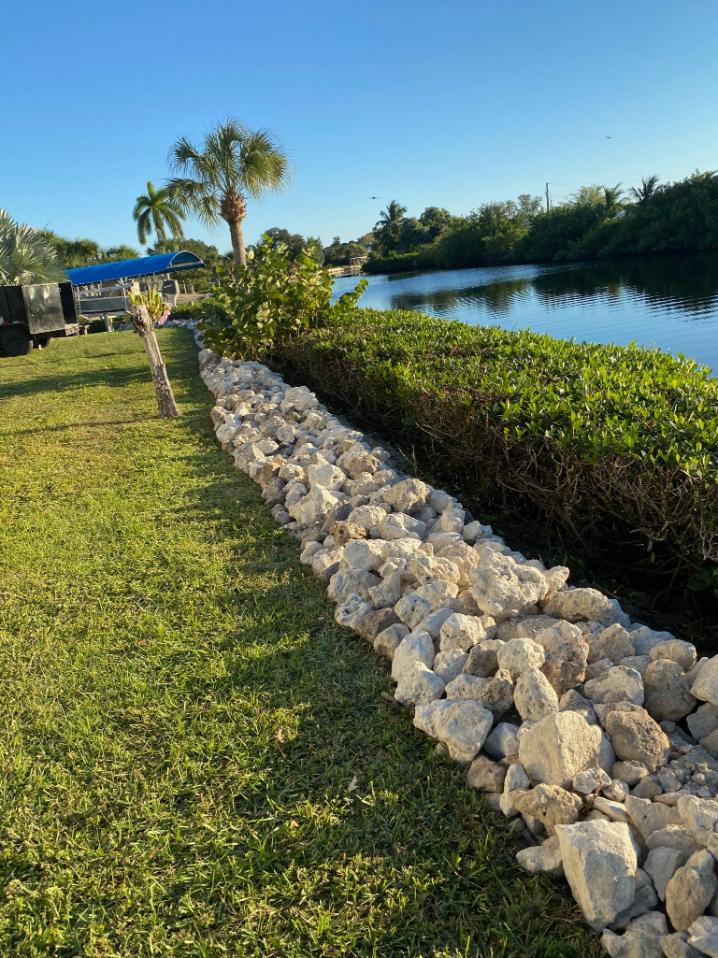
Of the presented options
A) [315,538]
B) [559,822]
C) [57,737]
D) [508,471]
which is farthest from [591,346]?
[57,737]

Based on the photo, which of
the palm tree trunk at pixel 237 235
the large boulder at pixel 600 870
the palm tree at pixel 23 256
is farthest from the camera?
the palm tree trunk at pixel 237 235

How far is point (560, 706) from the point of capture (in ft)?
A: 6.97

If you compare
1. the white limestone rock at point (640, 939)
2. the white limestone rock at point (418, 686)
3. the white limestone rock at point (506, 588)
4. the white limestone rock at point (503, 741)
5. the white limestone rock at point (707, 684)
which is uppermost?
the white limestone rock at point (506, 588)

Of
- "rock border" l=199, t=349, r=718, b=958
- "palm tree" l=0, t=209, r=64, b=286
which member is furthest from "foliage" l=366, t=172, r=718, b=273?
"rock border" l=199, t=349, r=718, b=958

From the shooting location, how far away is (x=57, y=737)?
2389mm

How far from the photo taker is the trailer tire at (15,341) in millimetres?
14597

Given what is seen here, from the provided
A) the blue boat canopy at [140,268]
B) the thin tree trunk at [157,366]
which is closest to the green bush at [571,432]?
the thin tree trunk at [157,366]

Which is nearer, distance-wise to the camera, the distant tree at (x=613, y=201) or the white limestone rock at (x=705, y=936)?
the white limestone rock at (x=705, y=936)

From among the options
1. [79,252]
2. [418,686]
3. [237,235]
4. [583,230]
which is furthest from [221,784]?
[79,252]

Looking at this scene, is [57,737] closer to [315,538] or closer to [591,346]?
[315,538]

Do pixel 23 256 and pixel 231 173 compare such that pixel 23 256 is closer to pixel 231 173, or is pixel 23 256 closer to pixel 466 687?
pixel 231 173

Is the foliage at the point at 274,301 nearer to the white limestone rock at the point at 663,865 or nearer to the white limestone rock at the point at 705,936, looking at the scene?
the white limestone rock at the point at 663,865

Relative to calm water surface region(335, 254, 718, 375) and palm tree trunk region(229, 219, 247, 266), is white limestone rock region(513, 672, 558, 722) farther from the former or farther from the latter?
palm tree trunk region(229, 219, 247, 266)

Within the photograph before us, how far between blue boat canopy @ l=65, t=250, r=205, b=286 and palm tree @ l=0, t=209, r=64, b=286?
28.9ft
